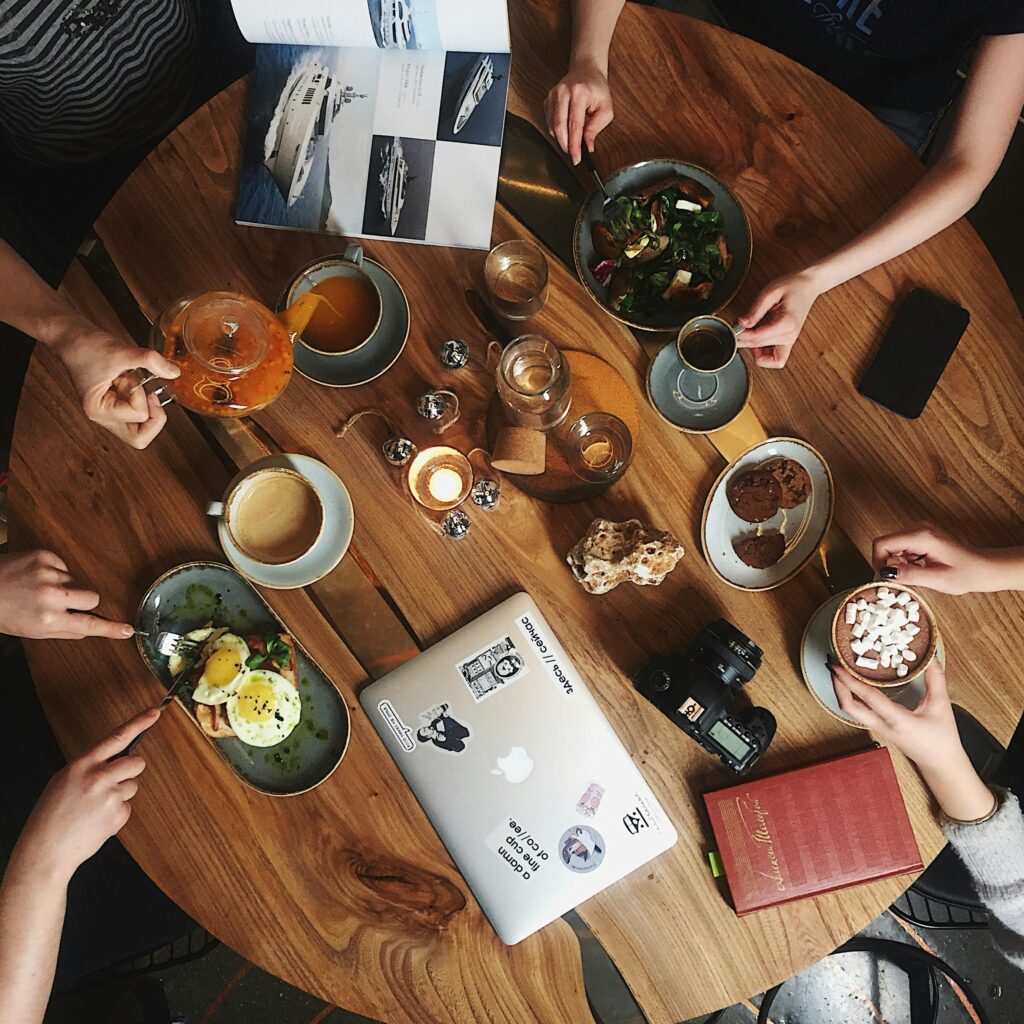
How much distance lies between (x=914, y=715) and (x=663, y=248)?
823 millimetres

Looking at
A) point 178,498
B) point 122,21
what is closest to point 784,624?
point 178,498

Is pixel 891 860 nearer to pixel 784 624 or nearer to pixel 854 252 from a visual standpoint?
pixel 784 624

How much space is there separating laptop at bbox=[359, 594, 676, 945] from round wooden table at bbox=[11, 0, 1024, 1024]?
1.5 inches

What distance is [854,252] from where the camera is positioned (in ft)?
→ 4.02

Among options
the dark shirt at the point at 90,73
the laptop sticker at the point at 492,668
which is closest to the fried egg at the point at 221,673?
the laptop sticker at the point at 492,668

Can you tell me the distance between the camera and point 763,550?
1.24 m

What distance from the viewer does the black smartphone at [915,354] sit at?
4.11 feet

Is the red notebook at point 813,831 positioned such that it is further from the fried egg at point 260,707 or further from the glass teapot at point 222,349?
the glass teapot at point 222,349

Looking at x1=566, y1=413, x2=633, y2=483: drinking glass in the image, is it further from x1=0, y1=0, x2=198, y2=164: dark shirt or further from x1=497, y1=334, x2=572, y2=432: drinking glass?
x1=0, y1=0, x2=198, y2=164: dark shirt

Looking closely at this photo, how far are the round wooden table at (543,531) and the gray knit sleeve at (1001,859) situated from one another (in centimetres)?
7

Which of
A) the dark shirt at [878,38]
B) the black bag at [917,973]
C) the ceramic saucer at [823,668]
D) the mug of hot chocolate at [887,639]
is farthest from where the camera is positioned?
the black bag at [917,973]

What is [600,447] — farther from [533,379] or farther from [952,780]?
[952,780]

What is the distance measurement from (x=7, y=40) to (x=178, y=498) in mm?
809

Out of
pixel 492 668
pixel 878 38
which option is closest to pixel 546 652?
pixel 492 668
